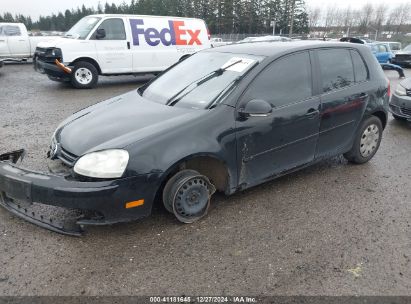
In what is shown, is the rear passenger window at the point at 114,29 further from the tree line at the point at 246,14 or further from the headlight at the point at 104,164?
the tree line at the point at 246,14

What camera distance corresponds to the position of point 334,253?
117 inches

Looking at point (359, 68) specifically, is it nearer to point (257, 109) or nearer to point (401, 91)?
point (257, 109)

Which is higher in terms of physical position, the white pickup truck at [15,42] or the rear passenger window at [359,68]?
the rear passenger window at [359,68]

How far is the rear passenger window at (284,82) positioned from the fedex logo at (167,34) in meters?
7.81

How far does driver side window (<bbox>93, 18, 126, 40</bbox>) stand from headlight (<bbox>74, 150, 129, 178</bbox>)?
324 inches

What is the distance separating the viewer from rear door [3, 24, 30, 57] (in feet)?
48.2

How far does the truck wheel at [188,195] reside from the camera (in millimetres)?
3143

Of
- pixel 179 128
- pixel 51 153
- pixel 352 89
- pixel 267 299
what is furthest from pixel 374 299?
pixel 51 153

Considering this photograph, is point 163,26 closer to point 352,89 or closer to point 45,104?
point 45,104

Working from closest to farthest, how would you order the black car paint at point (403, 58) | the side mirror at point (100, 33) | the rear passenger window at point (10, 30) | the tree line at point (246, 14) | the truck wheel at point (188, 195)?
the truck wheel at point (188, 195)
the side mirror at point (100, 33)
the rear passenger window at point (10, 30)
the black car paint at point (403, 58)
the tree line at point (246, 14)

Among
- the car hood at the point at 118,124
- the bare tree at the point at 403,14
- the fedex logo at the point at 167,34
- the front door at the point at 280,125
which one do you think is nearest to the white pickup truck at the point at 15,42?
the fedex logo at the point at 167,34

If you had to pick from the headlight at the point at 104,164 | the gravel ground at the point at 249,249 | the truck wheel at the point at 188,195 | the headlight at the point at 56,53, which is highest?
the headlight at the point at 56,53

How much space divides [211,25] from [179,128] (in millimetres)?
66420

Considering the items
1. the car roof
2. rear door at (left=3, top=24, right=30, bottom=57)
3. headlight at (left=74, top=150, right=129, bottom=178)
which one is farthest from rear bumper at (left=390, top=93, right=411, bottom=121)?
rear door at (left=3, top=24, right=30, bottom=57)
